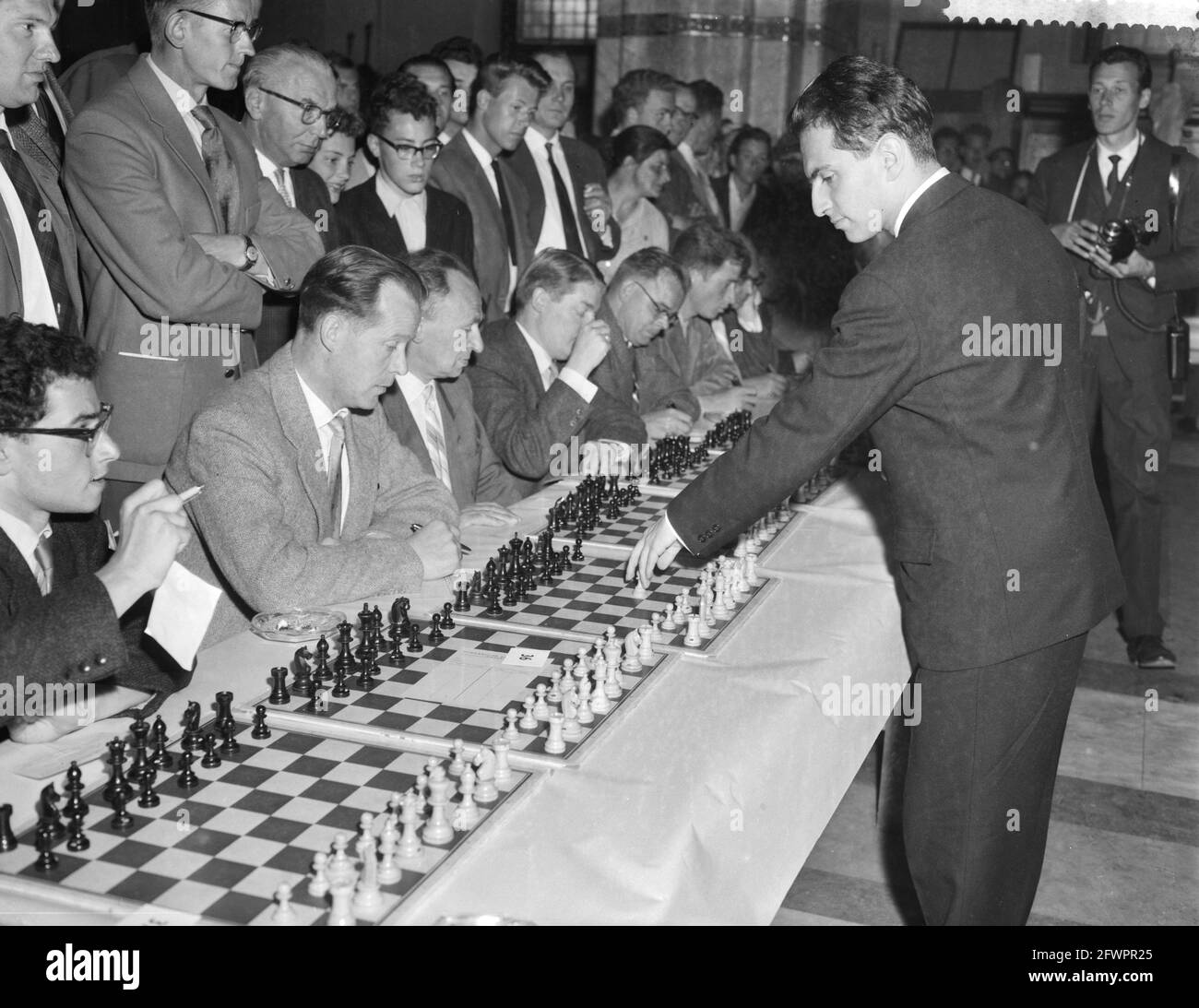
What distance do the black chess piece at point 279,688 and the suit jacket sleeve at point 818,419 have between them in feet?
2.70

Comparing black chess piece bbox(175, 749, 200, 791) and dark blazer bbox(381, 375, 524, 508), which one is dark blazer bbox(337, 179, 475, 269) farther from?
black chess piece bbox(175, 749, 200, 791)

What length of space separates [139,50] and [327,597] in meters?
2.39

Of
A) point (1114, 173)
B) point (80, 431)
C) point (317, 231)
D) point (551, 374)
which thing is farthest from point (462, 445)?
point (1114, 173)

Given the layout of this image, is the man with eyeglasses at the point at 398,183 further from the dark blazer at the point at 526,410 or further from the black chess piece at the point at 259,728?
the black chess piece at the point at 259,728

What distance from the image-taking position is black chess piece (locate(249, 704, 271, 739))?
79.9 inches

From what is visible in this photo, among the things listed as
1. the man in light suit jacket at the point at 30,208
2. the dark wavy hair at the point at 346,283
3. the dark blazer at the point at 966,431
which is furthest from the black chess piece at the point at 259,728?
the man in light suit jacket at the point at 30,208

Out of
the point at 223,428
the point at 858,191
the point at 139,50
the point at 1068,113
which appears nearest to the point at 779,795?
the point at 858,191

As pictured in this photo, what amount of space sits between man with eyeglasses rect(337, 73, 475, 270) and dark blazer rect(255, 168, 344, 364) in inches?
3.8

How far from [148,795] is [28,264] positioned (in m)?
1.77

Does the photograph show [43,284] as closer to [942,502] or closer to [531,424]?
[531,424]

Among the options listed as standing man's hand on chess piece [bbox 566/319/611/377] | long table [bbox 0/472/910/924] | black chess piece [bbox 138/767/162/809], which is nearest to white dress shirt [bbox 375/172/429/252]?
standing man's hand on chess piece [bbox 566/319/611/377]

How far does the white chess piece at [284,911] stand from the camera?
1.51 meters

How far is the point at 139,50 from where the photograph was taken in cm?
414

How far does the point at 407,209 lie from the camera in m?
4.74
